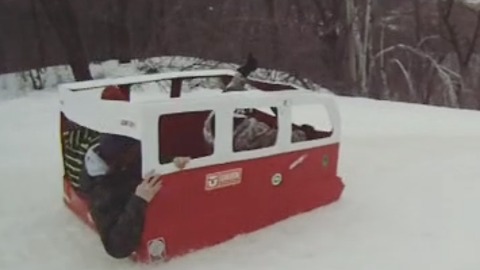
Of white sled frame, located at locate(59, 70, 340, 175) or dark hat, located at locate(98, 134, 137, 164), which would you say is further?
dark hat, located at locate(98, 134, 137, 164)

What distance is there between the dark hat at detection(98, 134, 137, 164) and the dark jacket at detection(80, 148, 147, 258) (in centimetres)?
10

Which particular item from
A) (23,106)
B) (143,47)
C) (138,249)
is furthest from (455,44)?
(138,249)

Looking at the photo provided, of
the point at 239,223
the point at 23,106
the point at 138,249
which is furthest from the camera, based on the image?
the point at 23,106

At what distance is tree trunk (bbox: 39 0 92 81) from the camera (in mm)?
15773

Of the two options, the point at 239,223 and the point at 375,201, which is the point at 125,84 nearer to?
the point at 239,223

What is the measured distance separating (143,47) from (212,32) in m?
2.05

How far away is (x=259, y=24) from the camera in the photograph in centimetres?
2081

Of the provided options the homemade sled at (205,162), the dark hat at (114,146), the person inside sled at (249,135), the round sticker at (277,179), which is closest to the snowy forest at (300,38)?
the homemade sled at (205,162)

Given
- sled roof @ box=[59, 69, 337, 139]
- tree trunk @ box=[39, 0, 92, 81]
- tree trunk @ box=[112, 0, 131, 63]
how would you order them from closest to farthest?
sled roof @ box=[59, 69, 337, 139], tree trunk @ box=[39, 0, 92, 81], tree trunk @ box=[112, 0, 131, 63]

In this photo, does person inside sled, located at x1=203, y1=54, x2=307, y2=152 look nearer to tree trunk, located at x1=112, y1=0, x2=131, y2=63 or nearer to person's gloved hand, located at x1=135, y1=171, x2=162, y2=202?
person's gloved hand, located at x1=135, y1=171, x2=162, y2=202

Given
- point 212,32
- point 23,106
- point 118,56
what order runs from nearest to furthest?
1. point 23,106
2. point 118,56
3. point 212,32

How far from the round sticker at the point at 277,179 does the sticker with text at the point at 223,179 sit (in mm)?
304

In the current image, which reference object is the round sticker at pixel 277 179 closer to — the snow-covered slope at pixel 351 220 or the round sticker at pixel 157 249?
the snow-covered slope at pixel 351 220

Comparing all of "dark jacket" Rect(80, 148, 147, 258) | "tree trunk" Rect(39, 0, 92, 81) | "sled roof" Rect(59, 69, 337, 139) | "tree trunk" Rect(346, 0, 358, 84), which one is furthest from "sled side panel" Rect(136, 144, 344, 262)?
"tree trunk" Rect(346, 0, 358, 84)
